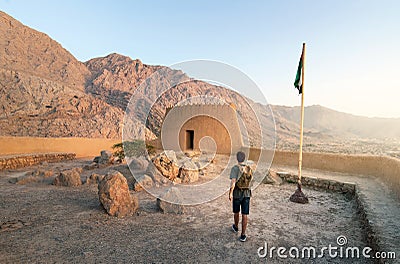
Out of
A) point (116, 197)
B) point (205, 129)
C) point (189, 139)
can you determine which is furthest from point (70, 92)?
point (116, 197)

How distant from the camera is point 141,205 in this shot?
5.26 m

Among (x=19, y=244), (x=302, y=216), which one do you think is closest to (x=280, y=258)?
(x=302, y=216)

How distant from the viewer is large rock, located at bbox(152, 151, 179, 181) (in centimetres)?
761

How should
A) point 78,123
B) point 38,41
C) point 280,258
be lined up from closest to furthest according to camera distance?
1. point 280,258
2. point 78,123
3. point 38,41

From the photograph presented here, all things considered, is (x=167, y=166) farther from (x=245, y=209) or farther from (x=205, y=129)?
(x=205, y=129)

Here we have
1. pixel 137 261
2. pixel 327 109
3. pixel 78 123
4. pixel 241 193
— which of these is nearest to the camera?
pixel 137 261

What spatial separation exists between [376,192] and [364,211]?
1.77 m

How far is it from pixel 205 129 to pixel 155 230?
8519 millimetres

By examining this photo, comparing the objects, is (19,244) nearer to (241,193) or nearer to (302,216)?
(241,193)

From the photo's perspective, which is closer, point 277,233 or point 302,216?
point 277,233

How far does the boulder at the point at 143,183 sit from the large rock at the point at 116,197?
1842mm

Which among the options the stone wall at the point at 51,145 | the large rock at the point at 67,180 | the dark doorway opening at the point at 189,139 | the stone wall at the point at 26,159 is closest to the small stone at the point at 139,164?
the large rock at the point at 67,180

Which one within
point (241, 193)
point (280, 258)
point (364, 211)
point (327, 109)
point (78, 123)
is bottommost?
point (280, 258)

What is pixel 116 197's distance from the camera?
181 inches
